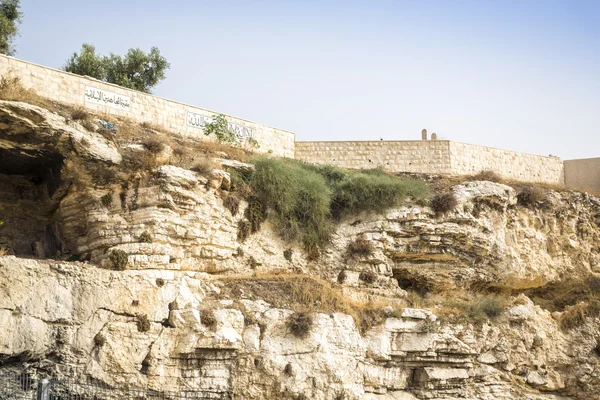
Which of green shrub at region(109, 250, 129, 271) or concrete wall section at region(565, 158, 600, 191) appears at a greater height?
concrete wall section at region(565, 158, 600, 191)

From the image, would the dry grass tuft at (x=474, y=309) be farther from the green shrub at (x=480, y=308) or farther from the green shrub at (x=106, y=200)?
the green shrub at (x=106, y=200)

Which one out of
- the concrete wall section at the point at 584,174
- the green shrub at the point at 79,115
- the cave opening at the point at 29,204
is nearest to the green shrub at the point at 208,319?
the cave opening at the point at 29,204

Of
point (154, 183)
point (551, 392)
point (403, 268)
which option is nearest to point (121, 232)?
point (154, 183)

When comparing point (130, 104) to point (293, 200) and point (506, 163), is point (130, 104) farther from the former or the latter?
point (506, 163)

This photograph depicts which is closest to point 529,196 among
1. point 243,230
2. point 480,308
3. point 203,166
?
point 480,308

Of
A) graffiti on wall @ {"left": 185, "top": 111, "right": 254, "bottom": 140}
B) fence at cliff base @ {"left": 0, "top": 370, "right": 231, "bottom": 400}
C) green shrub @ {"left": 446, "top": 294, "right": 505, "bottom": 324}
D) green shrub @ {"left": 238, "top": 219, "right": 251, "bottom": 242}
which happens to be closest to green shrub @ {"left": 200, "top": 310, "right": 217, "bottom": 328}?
fence at cliff base @ {"left": 0, "top": 370, "right": 231, "bottom": 400}

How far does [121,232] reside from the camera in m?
22.5

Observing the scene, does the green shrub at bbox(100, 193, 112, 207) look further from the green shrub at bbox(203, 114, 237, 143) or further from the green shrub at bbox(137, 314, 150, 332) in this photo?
the green shrub at bbox(203, 114, 237, 143)

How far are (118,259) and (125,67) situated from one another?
18.8m

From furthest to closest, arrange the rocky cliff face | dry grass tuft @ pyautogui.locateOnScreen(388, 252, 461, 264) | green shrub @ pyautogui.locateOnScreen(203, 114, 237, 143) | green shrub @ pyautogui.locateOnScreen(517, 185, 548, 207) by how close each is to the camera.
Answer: green shrub @ pyautogui.locateOnScreen(517, 185, 548, 207) < green shrub @ pyautogui.locateOnScreen(203, 114, 237, 143) < dry grass tuft @ pyautogui.locateOnScreen(388, 252, 461, 264) < the rocky cliff face

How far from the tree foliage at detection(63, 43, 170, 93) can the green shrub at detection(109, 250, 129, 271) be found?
57.2 feet

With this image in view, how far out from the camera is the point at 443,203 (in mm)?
28594

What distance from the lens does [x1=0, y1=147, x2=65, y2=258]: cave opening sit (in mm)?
24188

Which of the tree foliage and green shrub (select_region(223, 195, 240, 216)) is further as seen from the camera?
the tree foliage
